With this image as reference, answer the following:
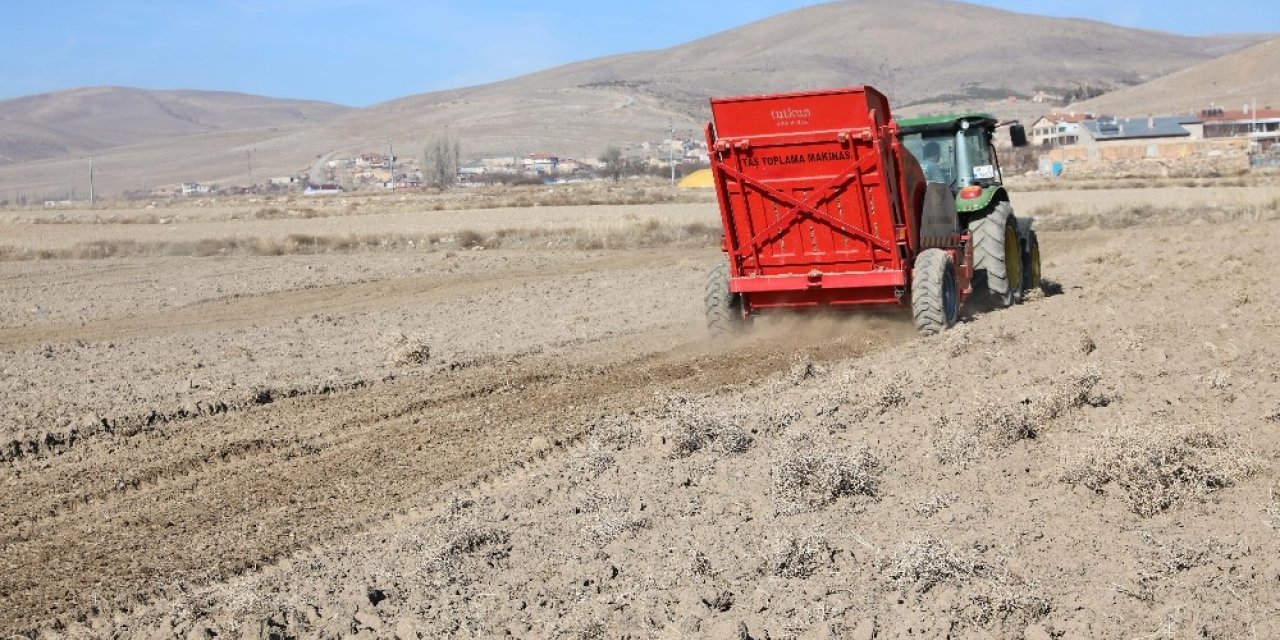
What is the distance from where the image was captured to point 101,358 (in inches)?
619

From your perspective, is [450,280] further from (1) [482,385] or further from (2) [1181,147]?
(2) [1181,147]

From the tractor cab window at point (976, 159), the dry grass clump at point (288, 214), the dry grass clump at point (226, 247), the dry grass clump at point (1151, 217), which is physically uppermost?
the dry grass clump at point (288, 214)

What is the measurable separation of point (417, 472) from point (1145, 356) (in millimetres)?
5809

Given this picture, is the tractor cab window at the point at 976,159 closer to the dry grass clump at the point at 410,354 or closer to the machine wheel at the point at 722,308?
the machine wheel at the point at 722,308

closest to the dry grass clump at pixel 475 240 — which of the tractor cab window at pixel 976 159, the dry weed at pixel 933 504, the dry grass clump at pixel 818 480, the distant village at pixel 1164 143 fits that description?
the tractor cab window at pixel 976 159

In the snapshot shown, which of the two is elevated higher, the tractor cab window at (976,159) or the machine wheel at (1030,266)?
the tractor cab window at (976,159)

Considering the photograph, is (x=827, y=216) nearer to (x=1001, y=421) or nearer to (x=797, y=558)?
(x=1001, y=421)

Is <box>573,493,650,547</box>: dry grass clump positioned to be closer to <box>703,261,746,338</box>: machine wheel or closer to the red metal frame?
the red metal frame

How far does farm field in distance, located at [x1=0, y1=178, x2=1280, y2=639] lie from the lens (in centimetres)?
604

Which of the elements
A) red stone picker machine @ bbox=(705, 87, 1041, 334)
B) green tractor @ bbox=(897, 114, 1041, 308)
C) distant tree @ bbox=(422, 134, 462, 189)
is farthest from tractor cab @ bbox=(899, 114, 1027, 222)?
distant tree @ bbox=(422, 134, 462, 189)

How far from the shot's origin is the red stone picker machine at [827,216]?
44.4 feet

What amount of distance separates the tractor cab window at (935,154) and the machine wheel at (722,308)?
9.90 ft

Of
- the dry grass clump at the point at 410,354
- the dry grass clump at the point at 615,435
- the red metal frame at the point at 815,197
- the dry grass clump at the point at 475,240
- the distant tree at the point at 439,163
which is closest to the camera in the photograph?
the dry grass clump at the point at 615,435

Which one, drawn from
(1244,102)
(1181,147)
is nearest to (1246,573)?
(1181,147)
